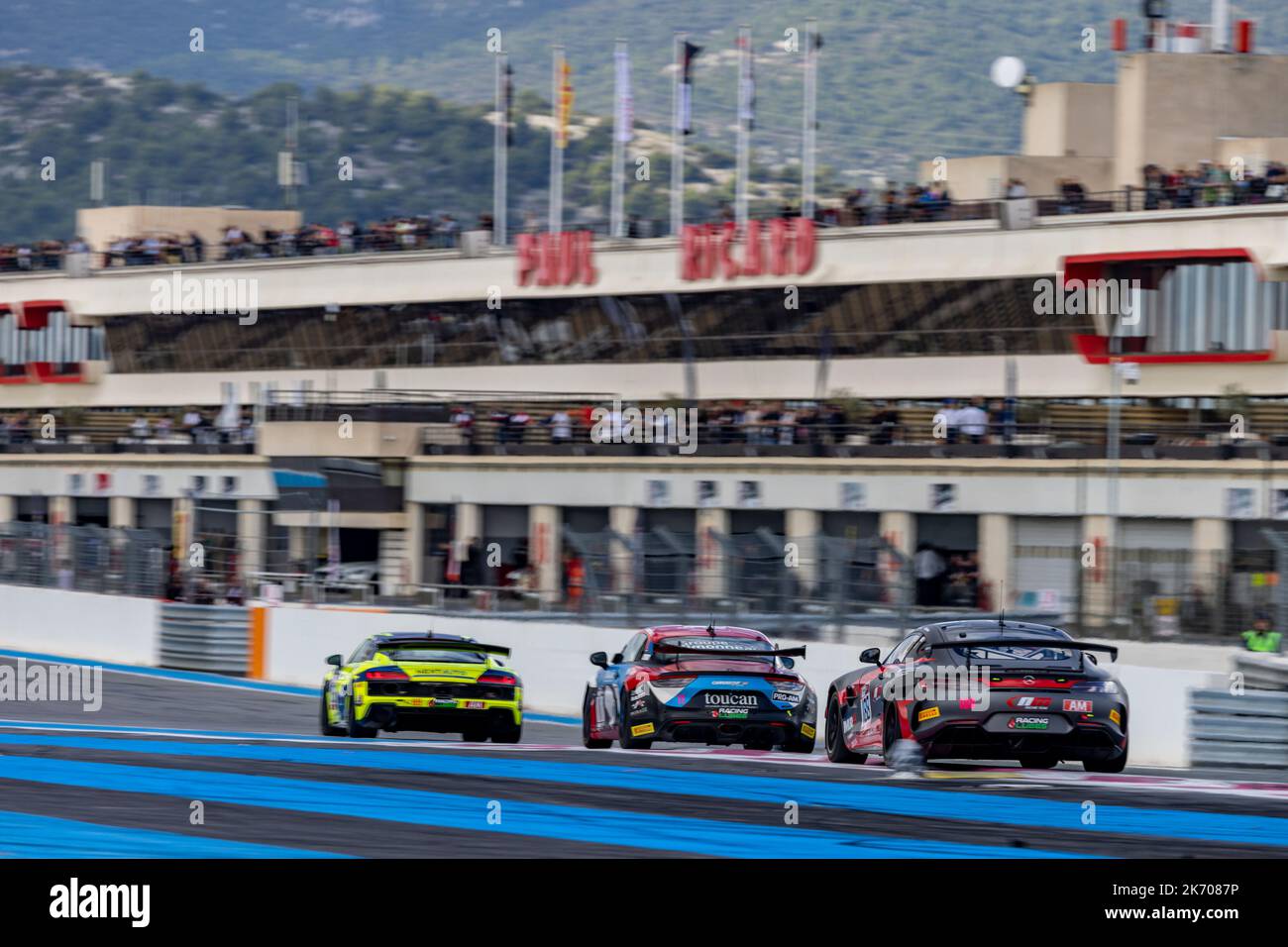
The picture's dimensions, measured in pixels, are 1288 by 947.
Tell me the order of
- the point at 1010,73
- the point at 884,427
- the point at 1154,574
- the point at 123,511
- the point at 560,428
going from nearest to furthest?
the point at 1154,574 → the point at 884,427 → the point at 560,428 → the point at 1010,73 → the point at 123,511

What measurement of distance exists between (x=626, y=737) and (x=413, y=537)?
31740mm

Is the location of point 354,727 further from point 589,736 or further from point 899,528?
point 899,528

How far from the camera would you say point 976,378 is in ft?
154

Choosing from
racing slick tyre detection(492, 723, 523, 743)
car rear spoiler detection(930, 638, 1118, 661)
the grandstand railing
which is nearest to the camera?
car rear spoiler detection(930, 638, 1118, 661)

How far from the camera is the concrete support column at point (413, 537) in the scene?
50.1 meters

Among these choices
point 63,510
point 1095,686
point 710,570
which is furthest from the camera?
point 63,510

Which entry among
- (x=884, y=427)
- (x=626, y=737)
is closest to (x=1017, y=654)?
(x=626, y=737)

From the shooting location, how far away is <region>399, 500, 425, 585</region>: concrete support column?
50094 millimetres

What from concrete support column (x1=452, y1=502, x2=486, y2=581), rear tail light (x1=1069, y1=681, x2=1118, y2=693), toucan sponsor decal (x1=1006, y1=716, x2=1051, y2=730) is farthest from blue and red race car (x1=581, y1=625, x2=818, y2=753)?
concrete support column (x1=452, y1=502, x2=486, y2=581)

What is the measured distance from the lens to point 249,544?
120 ft

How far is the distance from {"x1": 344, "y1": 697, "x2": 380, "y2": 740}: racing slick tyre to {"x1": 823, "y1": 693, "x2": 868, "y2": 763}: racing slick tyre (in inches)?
169

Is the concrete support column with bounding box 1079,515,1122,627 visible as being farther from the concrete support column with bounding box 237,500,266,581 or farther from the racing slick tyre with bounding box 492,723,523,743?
the concrete support column with bounding box 237,500,266,581
